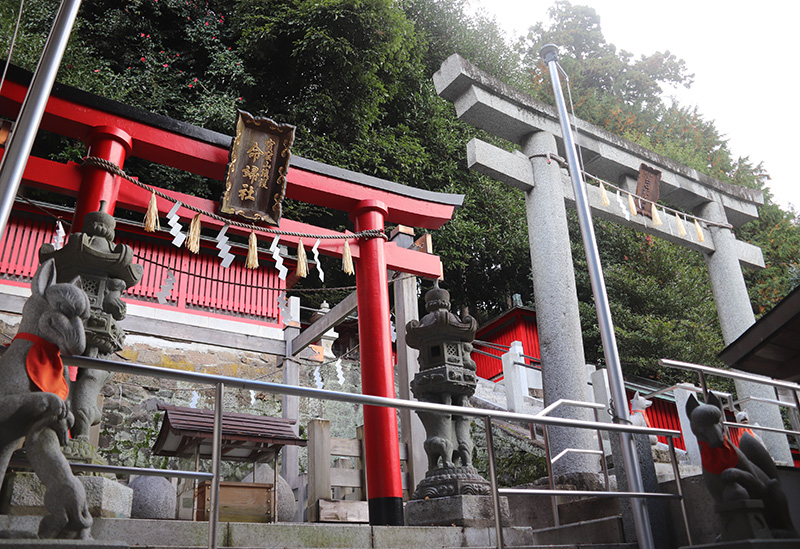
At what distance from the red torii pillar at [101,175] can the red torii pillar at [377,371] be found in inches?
115

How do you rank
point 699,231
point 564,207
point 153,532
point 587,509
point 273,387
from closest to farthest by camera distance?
point 273,387
point 153,532
point 587,509
point 564,207
point 699,231

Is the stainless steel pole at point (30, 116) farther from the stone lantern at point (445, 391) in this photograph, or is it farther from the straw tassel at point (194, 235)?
the stone lantern at point (445, 391)

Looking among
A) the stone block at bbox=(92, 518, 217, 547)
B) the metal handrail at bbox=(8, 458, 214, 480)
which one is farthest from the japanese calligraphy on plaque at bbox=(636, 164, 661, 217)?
the metal handrail at bbox=(8, 458, 214, 480)

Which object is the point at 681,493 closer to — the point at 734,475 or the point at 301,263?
the point at 734,475

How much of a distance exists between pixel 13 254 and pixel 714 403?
11.6 metres

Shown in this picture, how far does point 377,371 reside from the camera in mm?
7039

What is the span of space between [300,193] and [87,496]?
4937 millimetres

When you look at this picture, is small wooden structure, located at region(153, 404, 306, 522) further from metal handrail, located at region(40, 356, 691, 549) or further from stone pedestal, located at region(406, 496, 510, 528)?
metal handrail, located at region(40, 356, 691, 549)

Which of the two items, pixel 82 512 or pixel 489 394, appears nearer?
pixel 82 512

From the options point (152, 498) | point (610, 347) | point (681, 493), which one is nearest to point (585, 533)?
point (681, 493)

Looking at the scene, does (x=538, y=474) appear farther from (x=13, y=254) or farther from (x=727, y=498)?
(x=13, y=254)

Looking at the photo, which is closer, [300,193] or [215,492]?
[215,492]

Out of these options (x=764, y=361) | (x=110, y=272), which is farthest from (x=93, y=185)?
(x=764, y=361)

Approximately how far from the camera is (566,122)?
657 cm
